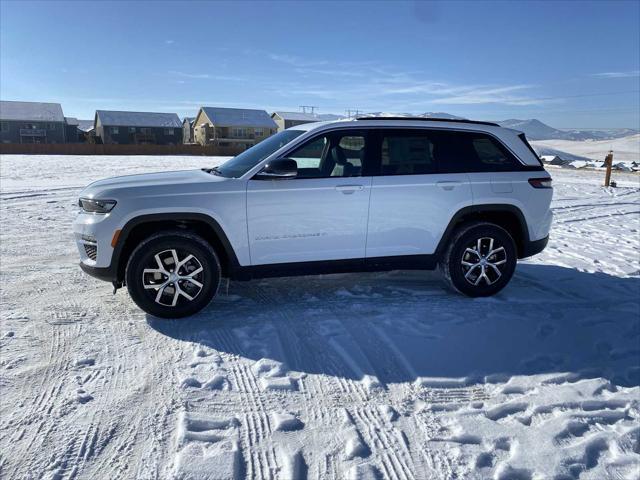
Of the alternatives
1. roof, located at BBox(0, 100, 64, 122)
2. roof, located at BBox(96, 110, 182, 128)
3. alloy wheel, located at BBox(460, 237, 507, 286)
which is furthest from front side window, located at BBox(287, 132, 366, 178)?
roof, located at BBox(0, 100, 64, 122)

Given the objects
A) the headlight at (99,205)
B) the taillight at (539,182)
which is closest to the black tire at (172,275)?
the headlight at (99,205)

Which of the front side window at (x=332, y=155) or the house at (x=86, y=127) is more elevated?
the house at (x=86, y=127)

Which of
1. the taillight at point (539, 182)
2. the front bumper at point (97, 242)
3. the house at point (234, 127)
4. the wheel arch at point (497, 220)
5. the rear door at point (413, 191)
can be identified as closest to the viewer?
the front bumper at point (97, 242)

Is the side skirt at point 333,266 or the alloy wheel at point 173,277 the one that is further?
the side skirt at point 333,266

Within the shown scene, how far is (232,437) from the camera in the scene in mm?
2836

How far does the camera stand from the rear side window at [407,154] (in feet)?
15.9

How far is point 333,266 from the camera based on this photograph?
4758mm

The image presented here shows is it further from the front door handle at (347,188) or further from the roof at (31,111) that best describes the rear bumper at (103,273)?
the roof at (31,111)

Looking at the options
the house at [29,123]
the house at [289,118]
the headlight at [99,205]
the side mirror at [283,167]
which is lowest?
the headlight at [99,205]

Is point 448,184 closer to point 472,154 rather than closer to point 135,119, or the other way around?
point 472,154

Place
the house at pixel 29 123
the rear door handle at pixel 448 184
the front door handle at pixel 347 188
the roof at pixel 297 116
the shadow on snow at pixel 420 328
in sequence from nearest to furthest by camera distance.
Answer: the shadow on snow at pixel 420 328 < the front door handle at pixel 347 188 < the rear door handle at pixel 448 184 < the house at pixel 29 123 < the roof at pixel 297 116

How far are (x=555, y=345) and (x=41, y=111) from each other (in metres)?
80.4

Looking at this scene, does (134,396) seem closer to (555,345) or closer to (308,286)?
(308,286)

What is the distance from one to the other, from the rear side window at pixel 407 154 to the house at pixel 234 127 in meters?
67.7
